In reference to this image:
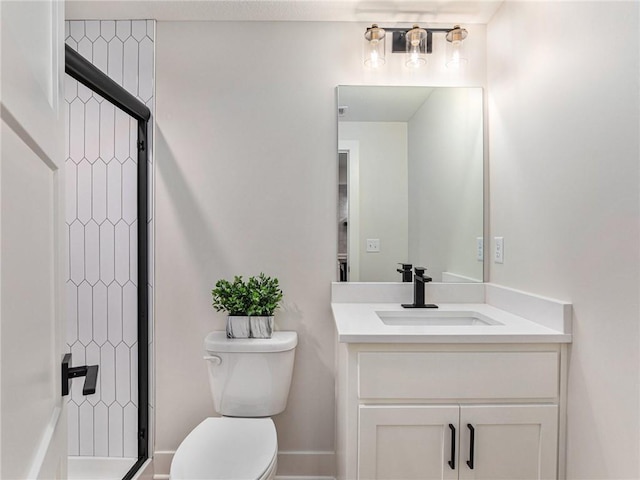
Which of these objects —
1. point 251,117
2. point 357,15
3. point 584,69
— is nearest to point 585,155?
point 584,69

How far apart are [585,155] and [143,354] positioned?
6.32 feet

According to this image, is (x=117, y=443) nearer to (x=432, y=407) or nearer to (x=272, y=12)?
(x=432, y=407)

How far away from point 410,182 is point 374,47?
0.64 m

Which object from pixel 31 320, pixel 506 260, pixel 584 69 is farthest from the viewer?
pixel 506 260

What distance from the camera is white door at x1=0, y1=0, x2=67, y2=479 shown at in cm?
56

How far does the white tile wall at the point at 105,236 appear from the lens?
2006mm

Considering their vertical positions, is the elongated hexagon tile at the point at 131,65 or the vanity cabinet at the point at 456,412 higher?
the elongated hexagon tile at the point at 131,65

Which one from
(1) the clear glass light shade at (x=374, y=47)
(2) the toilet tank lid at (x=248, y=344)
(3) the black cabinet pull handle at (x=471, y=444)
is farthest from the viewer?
(1) the clear glass light shade at (x=374, y=47)

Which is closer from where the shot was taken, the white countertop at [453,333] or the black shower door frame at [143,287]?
the white countertop at [453,333]

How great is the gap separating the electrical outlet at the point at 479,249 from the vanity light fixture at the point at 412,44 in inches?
32.2

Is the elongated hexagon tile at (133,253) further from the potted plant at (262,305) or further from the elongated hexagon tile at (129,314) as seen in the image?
the potted plant at (262,305)

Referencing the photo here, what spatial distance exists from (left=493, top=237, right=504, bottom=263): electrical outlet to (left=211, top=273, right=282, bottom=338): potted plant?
101 centimetres

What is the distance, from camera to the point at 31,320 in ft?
2.19

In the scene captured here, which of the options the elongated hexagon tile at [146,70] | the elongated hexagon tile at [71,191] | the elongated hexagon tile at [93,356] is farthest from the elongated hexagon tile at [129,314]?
the elongated hexagon tile at [146,70]
